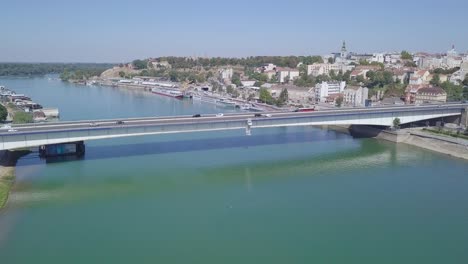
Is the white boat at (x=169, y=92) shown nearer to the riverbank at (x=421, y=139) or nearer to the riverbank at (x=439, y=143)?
the riverbank at (x=421, y=139)

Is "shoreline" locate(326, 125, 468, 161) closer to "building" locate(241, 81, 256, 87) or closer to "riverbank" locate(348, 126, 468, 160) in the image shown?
"riverbank" locate(348, 126, 468, 160)

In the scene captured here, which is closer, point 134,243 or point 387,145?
point 134,243

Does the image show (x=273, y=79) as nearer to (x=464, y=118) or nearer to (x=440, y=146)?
(x=464, y=118)

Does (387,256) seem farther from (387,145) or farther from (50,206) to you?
(387,145)

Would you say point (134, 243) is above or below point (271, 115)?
below

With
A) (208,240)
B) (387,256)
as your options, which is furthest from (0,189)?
(387,256)

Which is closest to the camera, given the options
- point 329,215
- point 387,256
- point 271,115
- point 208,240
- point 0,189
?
point 387,256

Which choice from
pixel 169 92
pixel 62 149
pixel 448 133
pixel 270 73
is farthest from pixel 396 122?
pixel 270 73

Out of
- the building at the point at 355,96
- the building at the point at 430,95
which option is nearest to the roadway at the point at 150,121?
the building at the point at 430,95

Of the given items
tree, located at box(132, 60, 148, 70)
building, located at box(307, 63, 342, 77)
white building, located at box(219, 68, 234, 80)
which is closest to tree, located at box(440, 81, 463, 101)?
building, located at box(307, 63, 342, 77)
